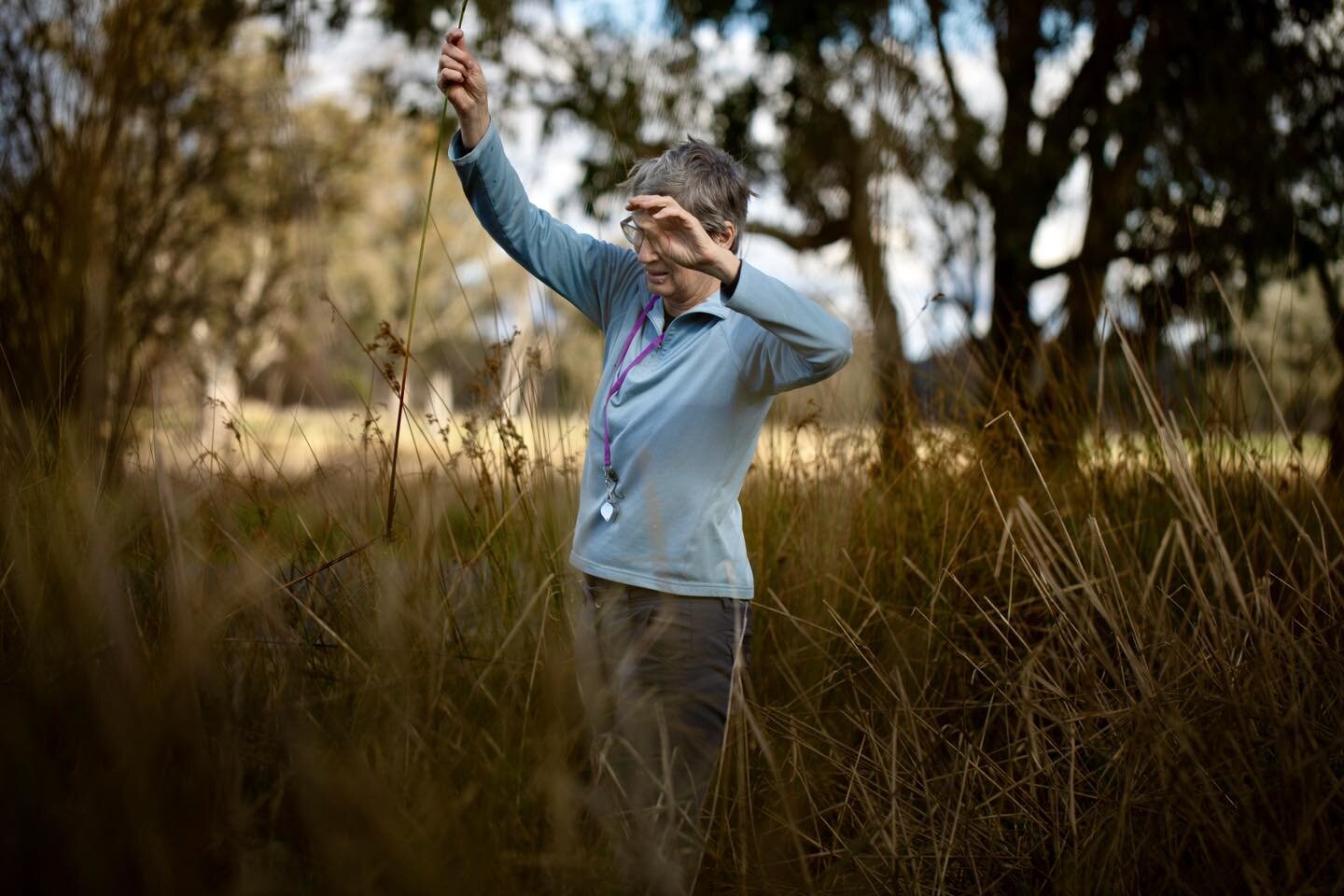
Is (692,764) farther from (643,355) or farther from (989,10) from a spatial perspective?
(989,10)

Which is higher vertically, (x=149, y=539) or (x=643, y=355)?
(x=643, y=355)

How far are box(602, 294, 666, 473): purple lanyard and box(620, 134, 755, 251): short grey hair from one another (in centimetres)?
19

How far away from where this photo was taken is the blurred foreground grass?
1.06m

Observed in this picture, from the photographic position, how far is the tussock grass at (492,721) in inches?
41.8

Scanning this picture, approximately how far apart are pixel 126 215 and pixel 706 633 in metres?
1.62

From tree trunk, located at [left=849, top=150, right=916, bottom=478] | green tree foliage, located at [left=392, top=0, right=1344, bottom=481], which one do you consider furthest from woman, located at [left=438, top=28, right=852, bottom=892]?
green tree foliage, located at [left=392, top=0, right=1344, bottom=481]

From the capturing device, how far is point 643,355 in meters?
1.85

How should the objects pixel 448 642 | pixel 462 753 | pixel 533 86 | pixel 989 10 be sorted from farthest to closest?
pixel 533 86
pixel 989 10
pixel 448 642
pixel 462 753

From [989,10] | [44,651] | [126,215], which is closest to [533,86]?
[989,10]

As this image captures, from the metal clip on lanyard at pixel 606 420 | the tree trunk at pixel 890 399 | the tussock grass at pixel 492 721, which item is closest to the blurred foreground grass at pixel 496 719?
the tussock grass at pixel 492 721

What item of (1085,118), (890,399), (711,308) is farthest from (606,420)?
(1085,118)

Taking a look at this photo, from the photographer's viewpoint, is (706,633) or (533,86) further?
(533,86)

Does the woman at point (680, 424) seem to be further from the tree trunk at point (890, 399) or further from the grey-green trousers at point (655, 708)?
the tree trunk at point (890, 399)

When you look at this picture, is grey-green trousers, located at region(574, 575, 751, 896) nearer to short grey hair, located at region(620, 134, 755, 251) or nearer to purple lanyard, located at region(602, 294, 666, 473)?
purple lanyard, located at region(602, 294, 666, 473)
